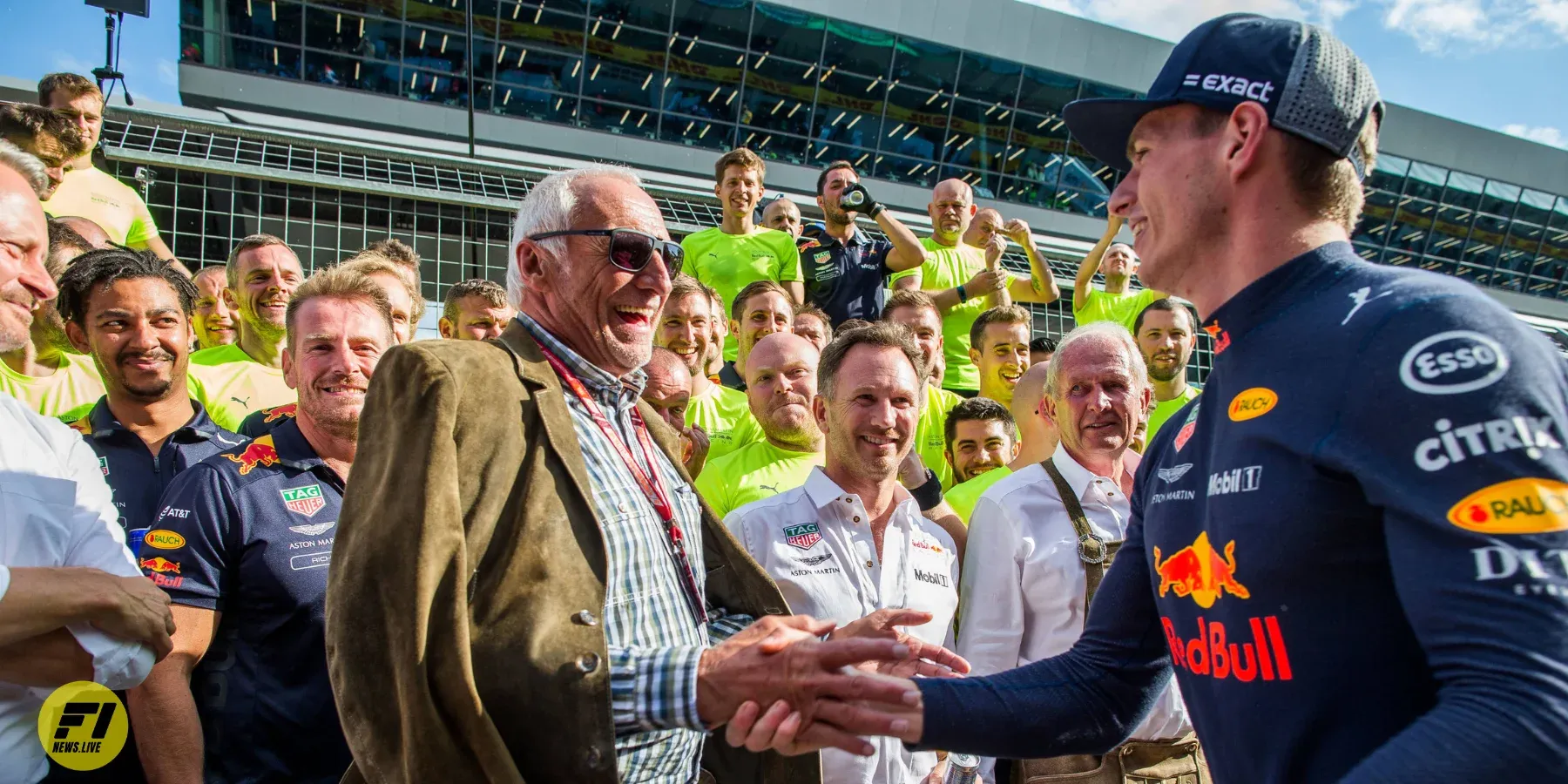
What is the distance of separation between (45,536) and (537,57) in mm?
19577

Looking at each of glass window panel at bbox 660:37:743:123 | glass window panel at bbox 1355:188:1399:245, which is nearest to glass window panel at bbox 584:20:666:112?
glass window panel at bbox 660:37:743:123

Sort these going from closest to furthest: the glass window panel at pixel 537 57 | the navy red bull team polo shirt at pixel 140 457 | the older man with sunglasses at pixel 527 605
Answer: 1. the older man with sunglasses at pixel 527 605
2. the navy red bull team polo shirt at pixel 140 457
3. the glass window panel at pixel 537 57

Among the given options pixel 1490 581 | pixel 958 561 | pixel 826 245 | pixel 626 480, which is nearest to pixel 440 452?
pixel 626 480

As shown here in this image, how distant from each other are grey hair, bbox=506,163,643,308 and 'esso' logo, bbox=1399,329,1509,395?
5.74 ft

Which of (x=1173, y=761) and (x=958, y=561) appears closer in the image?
(x=1173, y=761)

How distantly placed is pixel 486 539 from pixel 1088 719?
1.22 m

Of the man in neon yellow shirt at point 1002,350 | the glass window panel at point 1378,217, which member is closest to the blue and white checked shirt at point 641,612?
the man in neon yellow shirt at point 1002,350

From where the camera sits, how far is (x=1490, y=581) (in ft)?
3.81

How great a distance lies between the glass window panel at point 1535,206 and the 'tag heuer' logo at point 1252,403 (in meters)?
40.4

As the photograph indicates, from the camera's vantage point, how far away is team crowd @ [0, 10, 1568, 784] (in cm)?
173

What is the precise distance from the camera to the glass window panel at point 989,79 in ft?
77.9

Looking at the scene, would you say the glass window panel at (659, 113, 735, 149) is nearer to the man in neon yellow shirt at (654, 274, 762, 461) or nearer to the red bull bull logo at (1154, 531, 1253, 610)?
the man in neon yellow shirt at (654, 274, 762, 461)

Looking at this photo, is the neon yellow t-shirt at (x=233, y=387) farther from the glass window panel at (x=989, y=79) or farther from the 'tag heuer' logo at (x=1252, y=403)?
the glass window panel at (x=989, y=79)

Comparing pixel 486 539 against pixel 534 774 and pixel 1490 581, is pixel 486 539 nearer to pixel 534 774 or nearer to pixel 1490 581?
pixel 534 774
